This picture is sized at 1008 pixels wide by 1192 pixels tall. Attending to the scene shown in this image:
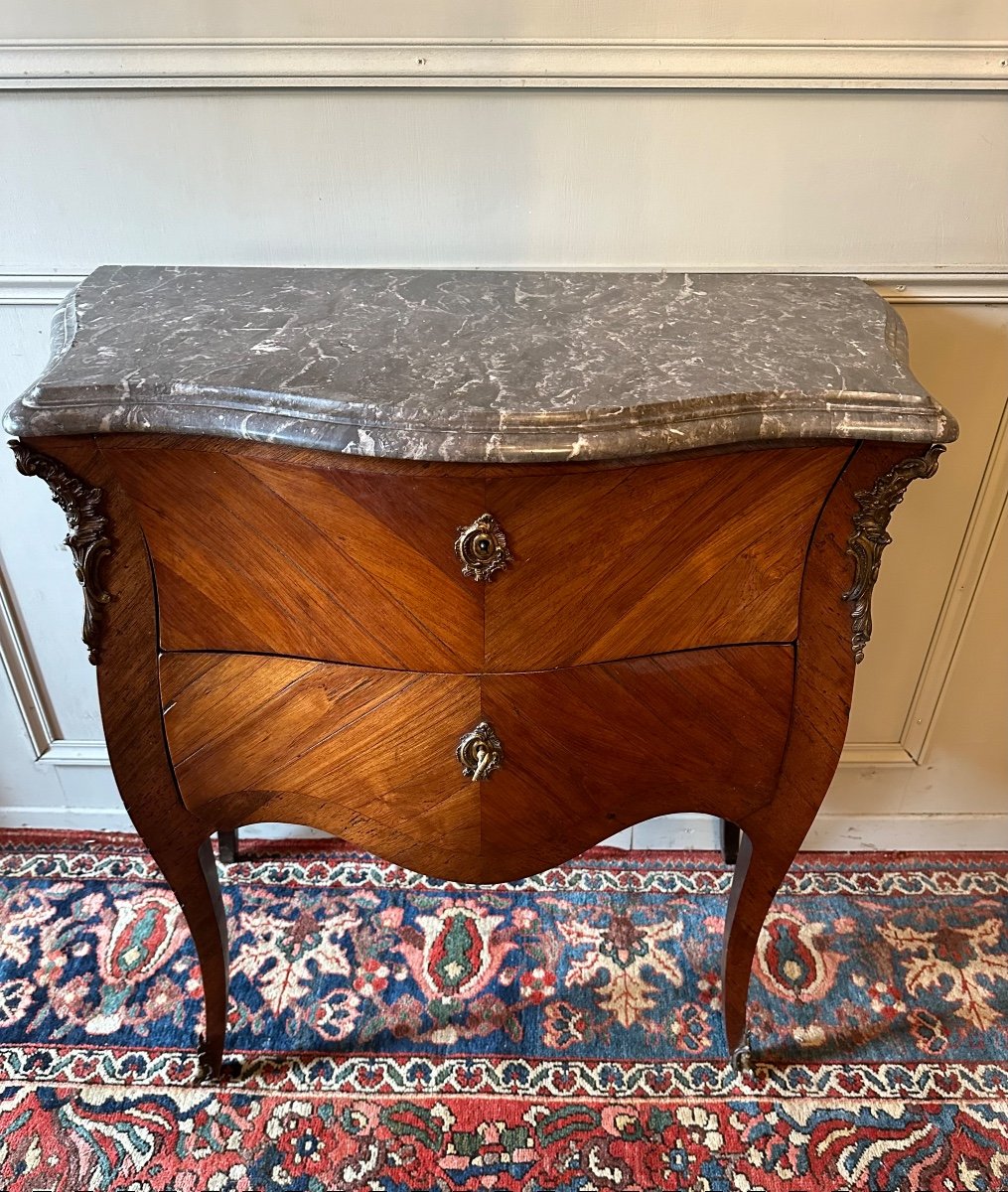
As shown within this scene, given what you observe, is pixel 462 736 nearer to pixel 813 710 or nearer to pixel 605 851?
pixel 813 710

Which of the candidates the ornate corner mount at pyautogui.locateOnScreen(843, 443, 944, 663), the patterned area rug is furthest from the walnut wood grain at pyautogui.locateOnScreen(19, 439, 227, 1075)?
the ornate corner mount at pyautogui.locateOnScreen(843, 443, 944, 663)

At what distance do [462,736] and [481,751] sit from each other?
0.08 feet

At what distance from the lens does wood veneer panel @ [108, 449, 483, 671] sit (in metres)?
0.80

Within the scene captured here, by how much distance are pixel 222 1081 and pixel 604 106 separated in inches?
52.0

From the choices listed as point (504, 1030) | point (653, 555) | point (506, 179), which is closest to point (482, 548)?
point (653, 555)

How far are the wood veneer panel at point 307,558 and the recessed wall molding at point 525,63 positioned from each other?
542 millimetres

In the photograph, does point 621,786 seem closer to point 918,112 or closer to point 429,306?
point 429,306

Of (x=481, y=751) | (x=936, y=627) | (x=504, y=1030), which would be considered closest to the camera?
(x=481, y=751)

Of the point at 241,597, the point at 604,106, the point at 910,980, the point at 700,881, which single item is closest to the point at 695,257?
the point at 604,106

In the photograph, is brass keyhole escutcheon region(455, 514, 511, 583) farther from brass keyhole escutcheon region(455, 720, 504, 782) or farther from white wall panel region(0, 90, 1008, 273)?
white wall panel region(0, 90, 1008, 273)

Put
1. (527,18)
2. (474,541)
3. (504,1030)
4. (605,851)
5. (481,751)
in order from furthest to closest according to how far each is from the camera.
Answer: (605,851), (504,1030), (527,18), (481,751), (474,541)

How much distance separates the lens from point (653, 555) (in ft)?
2.74

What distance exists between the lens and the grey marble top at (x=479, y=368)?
0.74 meters

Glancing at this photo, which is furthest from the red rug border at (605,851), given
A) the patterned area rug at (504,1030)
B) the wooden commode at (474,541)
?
the wooden commode at (474,541)
